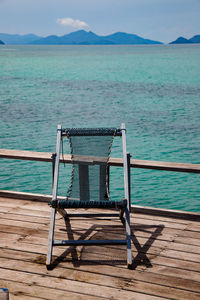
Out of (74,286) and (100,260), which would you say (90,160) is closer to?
(100,260)

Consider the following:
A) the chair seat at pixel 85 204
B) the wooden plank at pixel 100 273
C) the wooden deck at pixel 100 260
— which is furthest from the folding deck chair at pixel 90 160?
the wooden plank at pixel 100 273

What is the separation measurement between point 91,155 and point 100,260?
1.00 metres

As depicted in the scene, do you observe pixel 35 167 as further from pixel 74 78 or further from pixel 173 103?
pixel 74 78

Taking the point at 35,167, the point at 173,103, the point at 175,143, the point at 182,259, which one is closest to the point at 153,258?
the point at 182,259

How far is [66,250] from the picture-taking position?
10.4 feet

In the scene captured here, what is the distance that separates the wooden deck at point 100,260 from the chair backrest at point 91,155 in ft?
1.36

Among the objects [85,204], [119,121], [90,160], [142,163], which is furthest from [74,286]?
[119,121]

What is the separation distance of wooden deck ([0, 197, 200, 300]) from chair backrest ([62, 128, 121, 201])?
16.3 inches

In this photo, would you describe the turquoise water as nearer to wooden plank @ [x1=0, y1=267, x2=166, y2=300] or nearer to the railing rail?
the railing rail

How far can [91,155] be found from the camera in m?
3.63

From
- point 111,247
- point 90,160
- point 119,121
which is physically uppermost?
point 90,160

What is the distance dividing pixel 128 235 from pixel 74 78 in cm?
3172

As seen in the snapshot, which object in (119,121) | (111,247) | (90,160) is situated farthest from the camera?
(119,121)

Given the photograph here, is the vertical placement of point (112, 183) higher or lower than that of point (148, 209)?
lower
